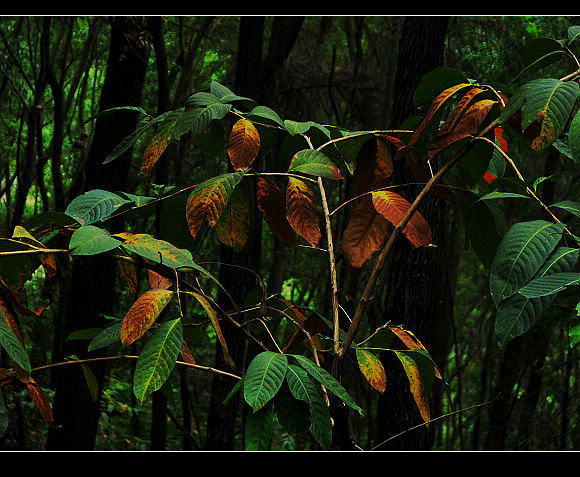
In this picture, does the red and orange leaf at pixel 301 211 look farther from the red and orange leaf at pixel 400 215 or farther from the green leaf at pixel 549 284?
the green leaf at pixel 549 284

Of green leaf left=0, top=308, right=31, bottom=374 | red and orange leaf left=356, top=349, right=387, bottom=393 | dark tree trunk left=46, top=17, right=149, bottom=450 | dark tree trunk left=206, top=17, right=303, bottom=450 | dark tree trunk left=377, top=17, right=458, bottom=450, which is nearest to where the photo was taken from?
green leaf left=0, top=308, right=31, bottom=374

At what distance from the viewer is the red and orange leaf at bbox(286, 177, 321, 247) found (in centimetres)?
101

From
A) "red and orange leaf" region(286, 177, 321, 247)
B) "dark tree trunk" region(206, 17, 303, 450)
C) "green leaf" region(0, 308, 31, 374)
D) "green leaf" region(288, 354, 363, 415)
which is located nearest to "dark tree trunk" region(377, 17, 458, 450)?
"dark tree trunk" region(206, 17, 303, 450)

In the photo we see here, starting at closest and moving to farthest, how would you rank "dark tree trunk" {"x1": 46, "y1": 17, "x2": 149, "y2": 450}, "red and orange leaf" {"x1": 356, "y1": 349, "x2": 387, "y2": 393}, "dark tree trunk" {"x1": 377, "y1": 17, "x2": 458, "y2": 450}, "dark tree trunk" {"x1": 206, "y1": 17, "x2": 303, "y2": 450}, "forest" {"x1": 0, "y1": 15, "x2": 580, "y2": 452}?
"forest" {"x1": 0, "y1": 15, "x2": 580, "y2": 452}, "red and orange leaf" {"x1": 356, "y1": 349, "x2": 387, "y2": 393}, "dark tree trunk" {"x1": 377, "y1": 17, "x2": 458, "y2": 450}, "dark tree trunk" {"x1": 46, "y1": 17, "x2": 149, "y2": 450}, "dark tree trunk" {"x1": 206, "y1": 17, "x2": 303, "y2": 450}

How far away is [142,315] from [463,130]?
0.54 m

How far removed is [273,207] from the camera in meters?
1.14

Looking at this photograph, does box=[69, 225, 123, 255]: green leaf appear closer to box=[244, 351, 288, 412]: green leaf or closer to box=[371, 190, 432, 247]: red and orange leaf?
box=[244, 351, 288, 412]: green leaf

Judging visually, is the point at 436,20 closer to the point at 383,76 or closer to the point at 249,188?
the point at 249,188

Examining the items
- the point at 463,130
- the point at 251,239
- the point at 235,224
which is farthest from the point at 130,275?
the point at 251,239

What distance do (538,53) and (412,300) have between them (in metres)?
2.49

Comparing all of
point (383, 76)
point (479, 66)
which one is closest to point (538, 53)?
point (479, 66)

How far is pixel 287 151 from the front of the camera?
123cm

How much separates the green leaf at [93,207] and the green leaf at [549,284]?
0.63 meters

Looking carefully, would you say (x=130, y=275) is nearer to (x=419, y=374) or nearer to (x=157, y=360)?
(x=157, y=360)
